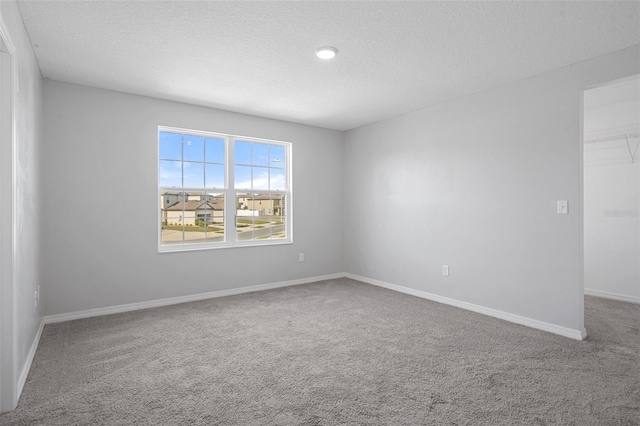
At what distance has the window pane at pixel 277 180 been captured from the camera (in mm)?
5201

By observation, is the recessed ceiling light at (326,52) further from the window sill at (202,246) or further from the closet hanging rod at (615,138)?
the closet hanging rod at (615,138)

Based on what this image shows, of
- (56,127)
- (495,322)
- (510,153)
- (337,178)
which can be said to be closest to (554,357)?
(495,322)

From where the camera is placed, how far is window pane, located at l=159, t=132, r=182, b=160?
4.27 m

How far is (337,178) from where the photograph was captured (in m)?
5.79

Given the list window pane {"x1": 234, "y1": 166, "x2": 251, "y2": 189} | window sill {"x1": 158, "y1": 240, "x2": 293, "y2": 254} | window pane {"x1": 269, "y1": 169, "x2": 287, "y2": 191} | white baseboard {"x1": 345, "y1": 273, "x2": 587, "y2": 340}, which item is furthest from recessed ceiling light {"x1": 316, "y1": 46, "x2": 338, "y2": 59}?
white baseboard {"x1": 345, "y1": 273, "x2": 587, "y2": 340}

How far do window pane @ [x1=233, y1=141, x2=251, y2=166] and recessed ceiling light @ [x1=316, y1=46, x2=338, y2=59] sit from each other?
2.25m

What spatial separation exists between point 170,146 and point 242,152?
38.4 inches

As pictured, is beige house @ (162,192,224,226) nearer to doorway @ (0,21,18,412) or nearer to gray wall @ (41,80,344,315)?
gray wall @ (41,80,344,315)

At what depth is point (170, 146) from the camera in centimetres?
432

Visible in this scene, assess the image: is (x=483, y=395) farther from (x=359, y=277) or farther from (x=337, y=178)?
(x=337, y=178)

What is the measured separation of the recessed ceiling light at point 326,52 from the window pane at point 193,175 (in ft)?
7.74

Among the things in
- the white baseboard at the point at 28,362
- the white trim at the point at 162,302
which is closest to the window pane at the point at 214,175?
the white trim at the point at 162,302

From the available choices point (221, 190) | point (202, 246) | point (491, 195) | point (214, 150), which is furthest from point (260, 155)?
point (491, 195)

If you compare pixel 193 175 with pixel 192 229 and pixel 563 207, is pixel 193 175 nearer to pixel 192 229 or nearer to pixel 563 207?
pixel 192 229
